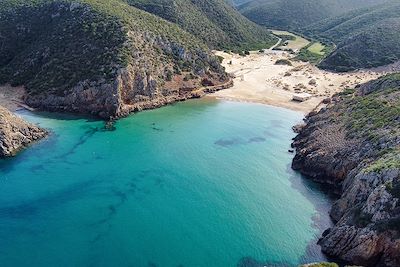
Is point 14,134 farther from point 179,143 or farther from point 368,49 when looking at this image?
point 368,49

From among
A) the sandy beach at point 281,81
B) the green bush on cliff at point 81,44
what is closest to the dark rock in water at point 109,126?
the green bush on cliff at point 81,44

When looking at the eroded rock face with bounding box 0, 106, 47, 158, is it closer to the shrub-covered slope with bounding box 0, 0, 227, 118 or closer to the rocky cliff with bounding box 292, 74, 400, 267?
the shrub-covered slope with bounding box 0, 0, 227, 118

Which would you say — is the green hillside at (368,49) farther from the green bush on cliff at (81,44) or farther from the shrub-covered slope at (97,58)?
the green bush on cliff at (81,44)

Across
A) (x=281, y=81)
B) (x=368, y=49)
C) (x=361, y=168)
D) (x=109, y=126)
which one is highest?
(x=368, y=49)

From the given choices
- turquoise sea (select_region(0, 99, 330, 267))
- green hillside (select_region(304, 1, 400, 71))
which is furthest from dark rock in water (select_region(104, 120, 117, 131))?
green hillside (select_region(304, 1, 400, 71))

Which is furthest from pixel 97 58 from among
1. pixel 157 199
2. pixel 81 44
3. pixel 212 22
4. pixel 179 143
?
pixel 212 22
